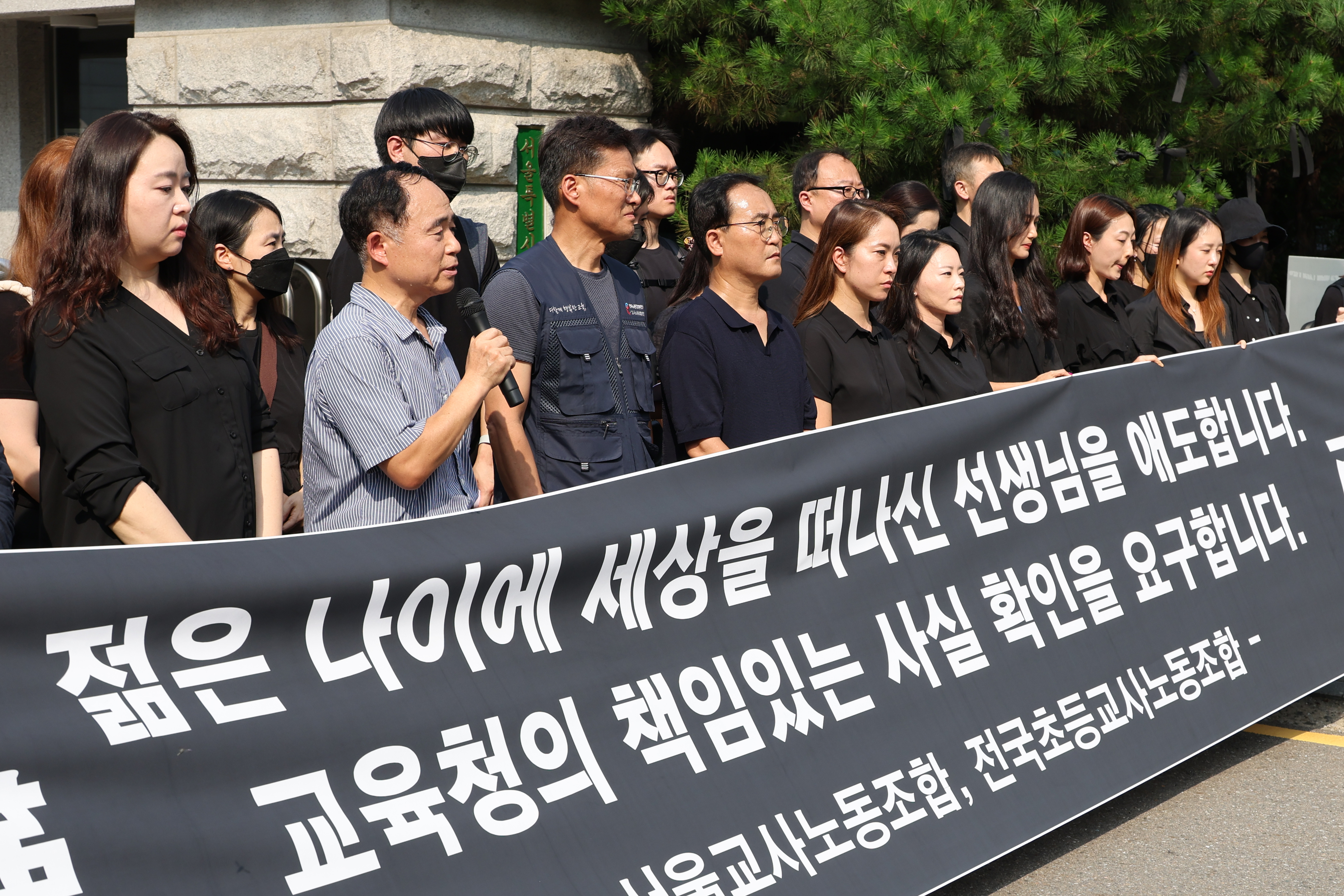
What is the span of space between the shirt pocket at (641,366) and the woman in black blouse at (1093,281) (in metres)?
2.65

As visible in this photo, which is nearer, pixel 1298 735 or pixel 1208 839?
pixel 1208 839

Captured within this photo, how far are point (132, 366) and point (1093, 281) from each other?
15.0 feet

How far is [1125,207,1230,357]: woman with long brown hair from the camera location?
587 centimetres

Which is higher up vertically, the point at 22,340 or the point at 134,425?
the point at 22,340

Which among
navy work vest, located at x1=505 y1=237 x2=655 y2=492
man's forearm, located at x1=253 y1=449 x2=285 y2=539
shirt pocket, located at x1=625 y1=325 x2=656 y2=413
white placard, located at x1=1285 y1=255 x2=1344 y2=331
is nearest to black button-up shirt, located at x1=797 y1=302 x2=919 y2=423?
shirt pocket, located at x1=625 y1=325 x2=656 y2=413

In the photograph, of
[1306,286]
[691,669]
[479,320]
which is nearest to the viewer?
[691,669]

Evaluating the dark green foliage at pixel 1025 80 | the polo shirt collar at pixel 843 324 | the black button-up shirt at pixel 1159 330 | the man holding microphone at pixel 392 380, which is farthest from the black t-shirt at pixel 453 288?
the dark green foliage at pixel 1025 80

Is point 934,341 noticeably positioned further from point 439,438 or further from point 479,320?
point 439,438

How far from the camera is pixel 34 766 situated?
2.18 meters

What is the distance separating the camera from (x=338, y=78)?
7.12m

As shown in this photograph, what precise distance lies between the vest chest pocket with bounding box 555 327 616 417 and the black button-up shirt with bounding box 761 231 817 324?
1423mm

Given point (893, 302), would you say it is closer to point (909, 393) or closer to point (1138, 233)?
→ point (909, 393)

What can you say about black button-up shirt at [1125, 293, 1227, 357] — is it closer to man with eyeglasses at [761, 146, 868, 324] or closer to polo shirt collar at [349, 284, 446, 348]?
man with eyeglasses at [761, 146, 868, 324]

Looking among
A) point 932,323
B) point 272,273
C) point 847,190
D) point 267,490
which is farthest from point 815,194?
point 267,490
